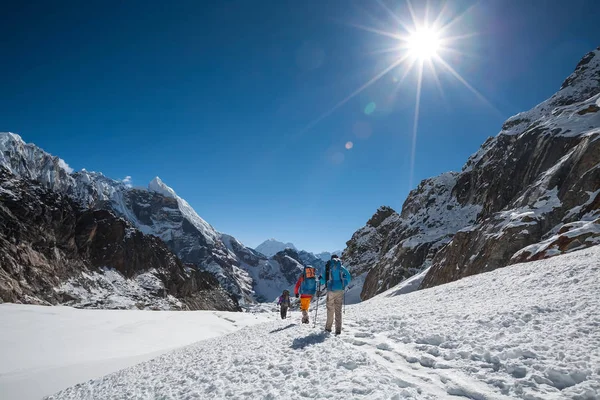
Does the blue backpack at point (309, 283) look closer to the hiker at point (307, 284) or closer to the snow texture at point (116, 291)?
the hiker at point (307, 284)

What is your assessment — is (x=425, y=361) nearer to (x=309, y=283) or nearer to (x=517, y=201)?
(x=309, y=283)

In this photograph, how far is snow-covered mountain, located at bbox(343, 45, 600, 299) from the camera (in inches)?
1155

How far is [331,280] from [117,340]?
650 inches

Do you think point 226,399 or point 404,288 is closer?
point 226,399

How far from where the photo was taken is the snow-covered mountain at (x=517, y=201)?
2934 centimetres

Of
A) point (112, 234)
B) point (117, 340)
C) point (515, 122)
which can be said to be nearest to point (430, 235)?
point (515, 122)

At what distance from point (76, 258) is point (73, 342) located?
9826cm

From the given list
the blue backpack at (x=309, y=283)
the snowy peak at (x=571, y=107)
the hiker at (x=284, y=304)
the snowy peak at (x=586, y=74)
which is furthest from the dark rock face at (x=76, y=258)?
the snowy peak at (x=586, y=74)

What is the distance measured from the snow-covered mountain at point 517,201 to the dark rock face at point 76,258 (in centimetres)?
7637

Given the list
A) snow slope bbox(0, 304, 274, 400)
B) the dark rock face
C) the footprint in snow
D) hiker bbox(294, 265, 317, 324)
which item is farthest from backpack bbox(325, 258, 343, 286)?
the dark rock face

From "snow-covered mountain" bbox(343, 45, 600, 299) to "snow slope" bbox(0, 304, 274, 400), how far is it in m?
27.7

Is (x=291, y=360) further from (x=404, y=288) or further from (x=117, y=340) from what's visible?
(x=404, y=288)

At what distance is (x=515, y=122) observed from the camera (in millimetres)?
84000

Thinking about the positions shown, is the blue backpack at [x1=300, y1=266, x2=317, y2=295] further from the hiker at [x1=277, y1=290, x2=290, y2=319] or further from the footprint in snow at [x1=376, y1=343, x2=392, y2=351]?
the hiker at [x1=277, y1=290, x2=290, y2=319]
